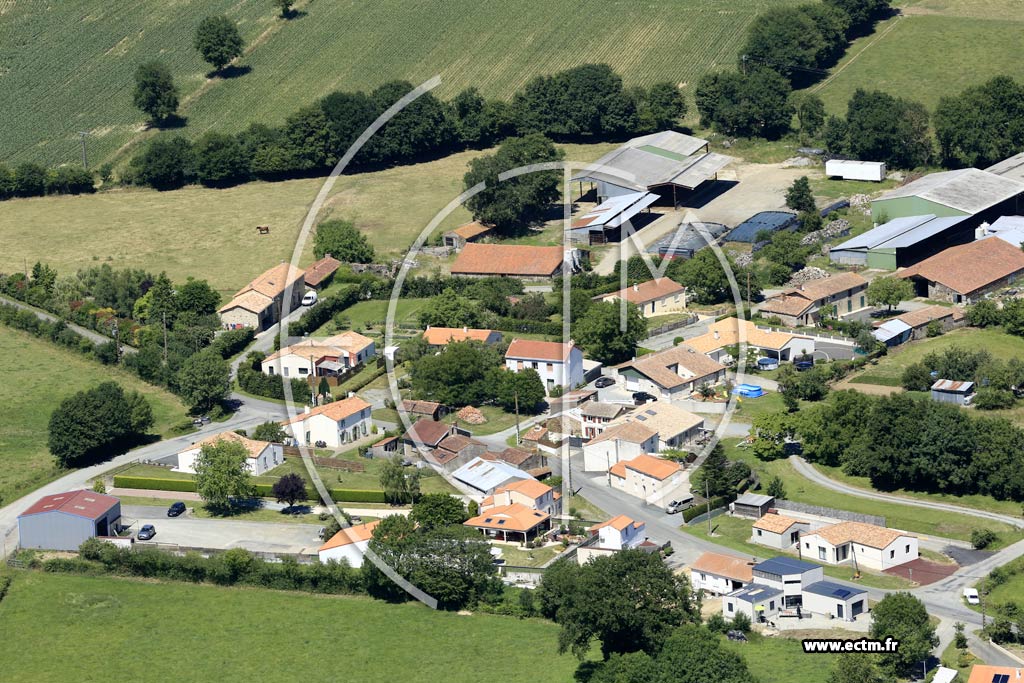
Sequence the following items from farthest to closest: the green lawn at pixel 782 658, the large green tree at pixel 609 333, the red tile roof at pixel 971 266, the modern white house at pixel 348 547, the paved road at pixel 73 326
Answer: the paved road at pixel 73 326
the red tile roof at pixel 971 266
the large green tree at pixel 609 333
the modern white house at pixel 348 547
the green lawn at pixel 782 658

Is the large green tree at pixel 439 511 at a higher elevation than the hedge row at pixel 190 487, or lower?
higher

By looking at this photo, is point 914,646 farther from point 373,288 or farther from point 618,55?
point 618,55

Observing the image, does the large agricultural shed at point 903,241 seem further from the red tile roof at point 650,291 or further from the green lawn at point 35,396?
the green lawn at point 35,396

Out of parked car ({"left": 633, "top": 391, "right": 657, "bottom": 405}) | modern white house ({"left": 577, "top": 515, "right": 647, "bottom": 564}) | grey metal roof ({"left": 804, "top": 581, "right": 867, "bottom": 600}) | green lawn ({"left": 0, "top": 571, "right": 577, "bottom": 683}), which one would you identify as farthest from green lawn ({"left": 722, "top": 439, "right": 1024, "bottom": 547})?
green lawn ({"left": 0, "top": 571, "right": 577, "bottom": 683})

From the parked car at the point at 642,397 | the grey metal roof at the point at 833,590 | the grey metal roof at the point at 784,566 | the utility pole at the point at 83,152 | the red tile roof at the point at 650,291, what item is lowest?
the grey metal roof at the point at 833,590

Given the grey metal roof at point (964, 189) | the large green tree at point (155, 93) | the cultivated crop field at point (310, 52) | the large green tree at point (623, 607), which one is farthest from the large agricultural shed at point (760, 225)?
the large green tree at point (155, 93)

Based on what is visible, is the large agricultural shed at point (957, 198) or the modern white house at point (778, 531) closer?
the modern white house at point (778, 531)

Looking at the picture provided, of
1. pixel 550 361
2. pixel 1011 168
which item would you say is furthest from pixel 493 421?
pixel 1011 168
